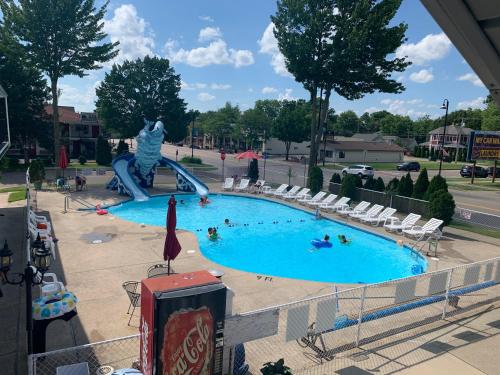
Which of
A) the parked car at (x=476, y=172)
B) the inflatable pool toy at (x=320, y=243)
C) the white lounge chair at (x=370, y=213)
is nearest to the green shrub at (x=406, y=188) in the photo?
the white lounge chair at (x=370, y=213)

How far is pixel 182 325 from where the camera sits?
6.37 meters

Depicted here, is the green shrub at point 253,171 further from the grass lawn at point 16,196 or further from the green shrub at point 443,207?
the green shrub at point 443,207

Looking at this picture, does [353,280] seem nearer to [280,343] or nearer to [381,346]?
[381,346]

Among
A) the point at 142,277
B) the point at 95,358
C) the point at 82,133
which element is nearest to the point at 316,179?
the point at 142,277

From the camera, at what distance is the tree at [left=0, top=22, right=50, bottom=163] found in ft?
118

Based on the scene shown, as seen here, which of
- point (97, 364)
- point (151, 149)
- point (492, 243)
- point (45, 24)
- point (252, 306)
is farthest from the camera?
point (45, 24)

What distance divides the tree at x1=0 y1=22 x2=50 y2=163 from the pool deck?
20.3m

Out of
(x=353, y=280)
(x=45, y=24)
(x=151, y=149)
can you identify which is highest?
(x=45, y=24)

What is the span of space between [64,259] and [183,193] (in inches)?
629

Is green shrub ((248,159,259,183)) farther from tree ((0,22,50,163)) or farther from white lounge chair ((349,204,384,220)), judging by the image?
tree ((0,22,50,163))

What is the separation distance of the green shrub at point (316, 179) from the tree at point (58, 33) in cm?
2333

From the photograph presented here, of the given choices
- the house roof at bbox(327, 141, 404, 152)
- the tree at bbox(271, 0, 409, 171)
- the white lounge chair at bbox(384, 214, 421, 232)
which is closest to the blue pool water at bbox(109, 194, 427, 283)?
the white lounge chair at bbox(384, 214, 421, 232)

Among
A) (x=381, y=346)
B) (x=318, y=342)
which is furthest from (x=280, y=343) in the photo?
(x=381, y=346)

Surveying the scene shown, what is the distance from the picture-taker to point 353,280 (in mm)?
15328
